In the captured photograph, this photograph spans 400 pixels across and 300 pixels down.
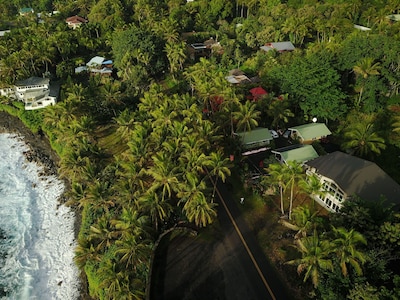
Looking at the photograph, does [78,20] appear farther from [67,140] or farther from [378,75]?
[378,75]

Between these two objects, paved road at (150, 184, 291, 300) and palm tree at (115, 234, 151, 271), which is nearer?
palm tree at (115, 234, 151, 271)

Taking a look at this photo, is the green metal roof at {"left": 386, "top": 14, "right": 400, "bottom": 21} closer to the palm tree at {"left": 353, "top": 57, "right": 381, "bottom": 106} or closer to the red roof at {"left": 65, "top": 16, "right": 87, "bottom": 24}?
the palm tree at {"left": 353, "top": 57, "right": 381, "bottom": 106}

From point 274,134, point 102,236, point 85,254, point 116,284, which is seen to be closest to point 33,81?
point 102,236

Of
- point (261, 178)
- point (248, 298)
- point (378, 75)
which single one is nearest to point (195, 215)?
point (248, 298)

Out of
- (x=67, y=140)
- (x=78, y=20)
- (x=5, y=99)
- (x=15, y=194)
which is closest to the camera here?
(x=67, y=140)

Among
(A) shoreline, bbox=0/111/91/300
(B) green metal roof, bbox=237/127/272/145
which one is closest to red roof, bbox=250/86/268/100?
(B) green metal roof, bbox=237/127/272/145

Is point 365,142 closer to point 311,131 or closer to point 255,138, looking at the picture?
point 311,131
